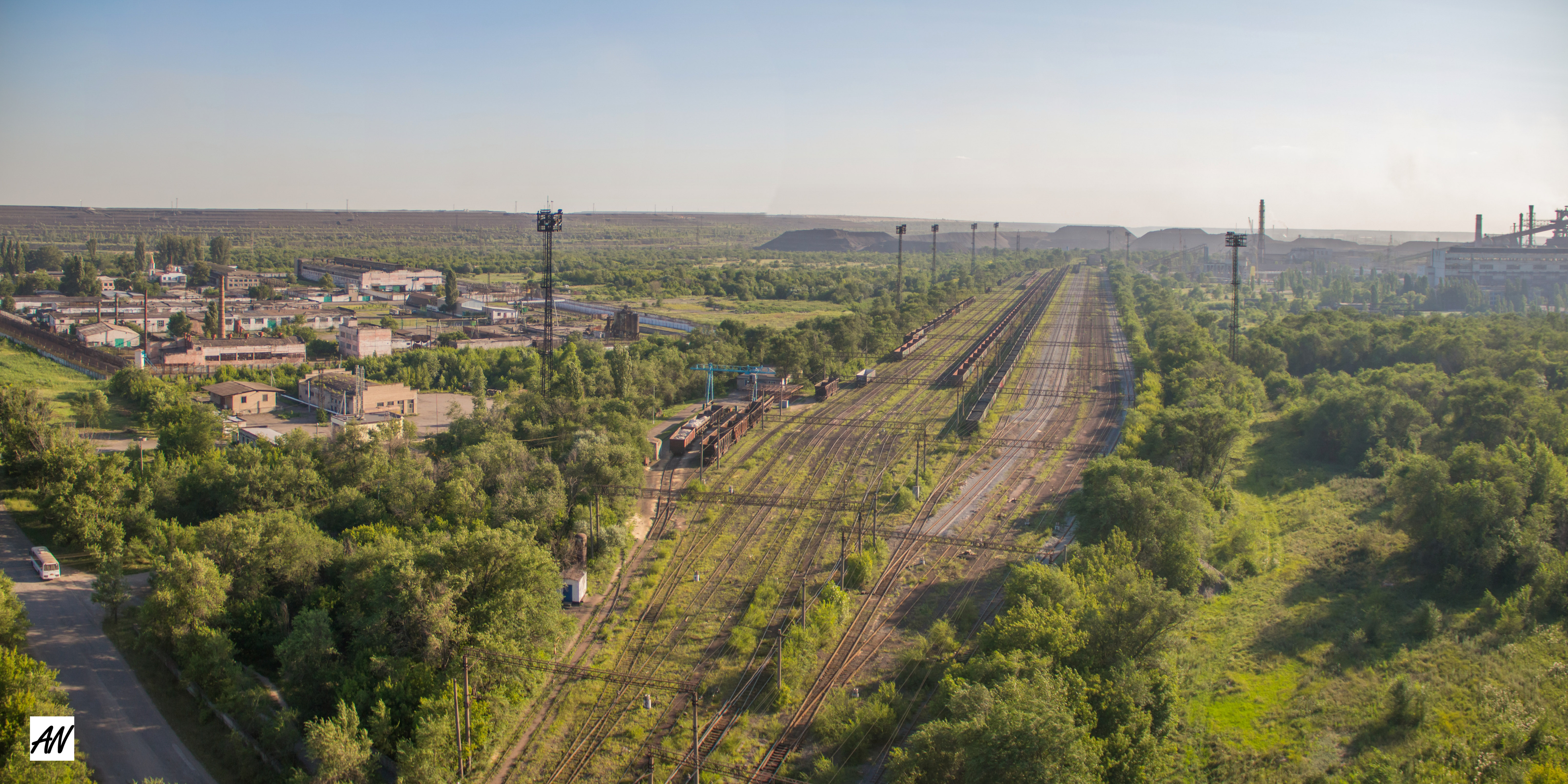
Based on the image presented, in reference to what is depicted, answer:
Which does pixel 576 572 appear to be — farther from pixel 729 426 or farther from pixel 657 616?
pixel 729 426

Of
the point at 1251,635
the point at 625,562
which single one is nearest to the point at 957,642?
the point at 1251,635

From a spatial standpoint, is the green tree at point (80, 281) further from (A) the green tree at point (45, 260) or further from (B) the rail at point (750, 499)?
(B) the rail at point (750, 499)

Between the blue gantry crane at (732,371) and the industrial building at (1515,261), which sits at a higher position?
the industrial building at (1515,261)

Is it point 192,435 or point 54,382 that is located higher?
point 54,382

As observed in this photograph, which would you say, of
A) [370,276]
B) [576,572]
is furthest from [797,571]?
[370,276]

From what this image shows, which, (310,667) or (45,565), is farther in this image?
(45,565)

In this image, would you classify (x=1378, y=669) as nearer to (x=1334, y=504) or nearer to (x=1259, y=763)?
(x=1259, y=763)

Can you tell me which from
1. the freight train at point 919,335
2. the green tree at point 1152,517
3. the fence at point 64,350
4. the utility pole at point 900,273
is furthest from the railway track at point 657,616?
the utility pole at point 900,273
